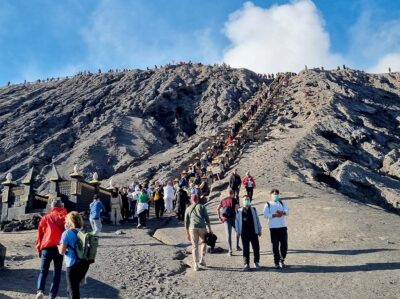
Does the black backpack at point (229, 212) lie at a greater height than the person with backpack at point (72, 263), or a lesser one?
greater

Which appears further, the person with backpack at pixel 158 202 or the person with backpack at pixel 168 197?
the person with backpack at pixel 168 197

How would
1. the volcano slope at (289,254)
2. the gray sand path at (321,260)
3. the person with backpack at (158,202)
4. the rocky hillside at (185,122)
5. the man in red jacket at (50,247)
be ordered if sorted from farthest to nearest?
the rocky hillside at (185,122)
the person with backpack at (158,202)
the volcano slope at (289,254)
the gray sand path at (321,260)
the man in red jacket at (50,247)

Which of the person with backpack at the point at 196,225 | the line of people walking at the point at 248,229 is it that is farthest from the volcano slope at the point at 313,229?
the person with backpack at the point at 196,225

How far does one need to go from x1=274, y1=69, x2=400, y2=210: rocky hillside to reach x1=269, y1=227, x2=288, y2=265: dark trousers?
Result: 1518 centimetres

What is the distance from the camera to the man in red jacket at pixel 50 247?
834 centimetres

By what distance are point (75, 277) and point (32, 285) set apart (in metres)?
2.83

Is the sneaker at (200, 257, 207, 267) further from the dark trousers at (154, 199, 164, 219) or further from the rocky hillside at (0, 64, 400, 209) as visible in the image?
the rocky hillside at (0, 64, 400, 209)

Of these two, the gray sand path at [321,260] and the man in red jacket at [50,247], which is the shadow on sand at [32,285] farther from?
the gray sand path at [321,260]

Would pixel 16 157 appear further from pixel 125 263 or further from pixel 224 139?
pixel 125 263

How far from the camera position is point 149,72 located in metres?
66.4

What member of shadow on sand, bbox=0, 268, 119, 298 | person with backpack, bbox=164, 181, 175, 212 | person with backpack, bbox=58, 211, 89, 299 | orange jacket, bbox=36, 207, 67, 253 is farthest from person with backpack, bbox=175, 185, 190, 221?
person with backpack, bbox=58, 211, 89, 299

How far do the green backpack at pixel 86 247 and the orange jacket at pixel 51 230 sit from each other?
4.32 feet

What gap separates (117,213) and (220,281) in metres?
11.1

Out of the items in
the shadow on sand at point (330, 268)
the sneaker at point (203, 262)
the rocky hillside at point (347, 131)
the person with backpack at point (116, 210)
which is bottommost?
the shadow on sand at point (330, 268)
